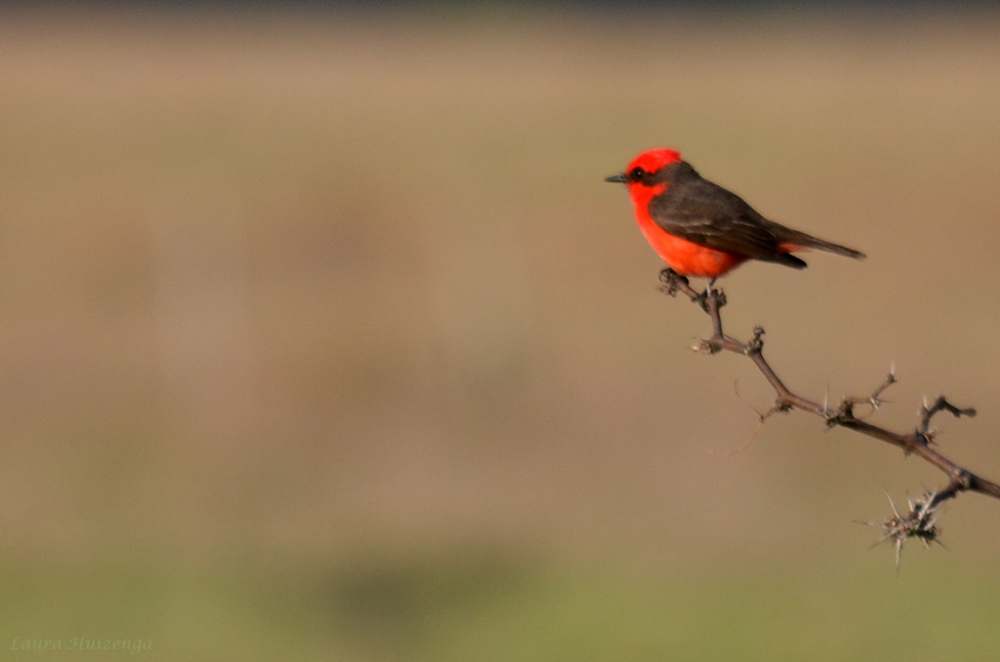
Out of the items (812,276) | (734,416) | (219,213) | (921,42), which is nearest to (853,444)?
(734,416)

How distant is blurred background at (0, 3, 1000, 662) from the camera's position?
39.3ft

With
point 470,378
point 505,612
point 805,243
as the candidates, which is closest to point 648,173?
point 805,243

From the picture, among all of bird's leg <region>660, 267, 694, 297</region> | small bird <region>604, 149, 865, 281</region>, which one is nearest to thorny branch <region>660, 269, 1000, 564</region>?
bird's leg <region>660, 267, 694, 297</region>

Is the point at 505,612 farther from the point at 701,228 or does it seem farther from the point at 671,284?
the point at 671,284

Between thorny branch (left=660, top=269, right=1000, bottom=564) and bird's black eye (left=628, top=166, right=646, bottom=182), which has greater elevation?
bird's black eye (left=628, top=166, right=646, bottom=182)

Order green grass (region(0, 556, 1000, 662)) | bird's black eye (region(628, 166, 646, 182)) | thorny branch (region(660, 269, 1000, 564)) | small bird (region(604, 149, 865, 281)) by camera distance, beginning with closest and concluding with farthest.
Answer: thorny branch (region(660, 269, 1000, 564))
small bird (region(604, 149, 865, 281))
bird's black eye (region(628, 166, 646, 182))
green grass (region(0, 556, 1000, 662))

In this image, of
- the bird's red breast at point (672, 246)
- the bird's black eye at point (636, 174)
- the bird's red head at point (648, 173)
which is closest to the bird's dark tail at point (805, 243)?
the bird's red breast at point (672, 246)

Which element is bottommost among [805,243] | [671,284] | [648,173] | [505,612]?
[505,612]

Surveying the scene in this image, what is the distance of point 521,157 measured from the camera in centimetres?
2758

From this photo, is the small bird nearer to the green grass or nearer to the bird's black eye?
the bird's black eye

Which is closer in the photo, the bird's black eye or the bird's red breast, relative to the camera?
the bird's red breast

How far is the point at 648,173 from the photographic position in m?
6.76

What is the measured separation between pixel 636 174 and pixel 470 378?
959 cm

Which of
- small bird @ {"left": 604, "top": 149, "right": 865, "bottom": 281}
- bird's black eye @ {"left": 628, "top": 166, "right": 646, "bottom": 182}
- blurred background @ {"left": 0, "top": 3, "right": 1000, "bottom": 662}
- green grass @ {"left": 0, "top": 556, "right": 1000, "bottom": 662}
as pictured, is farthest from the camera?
blurred background @ {"left": 0, "top": 3, "right": 1000, "bottom": 662}
